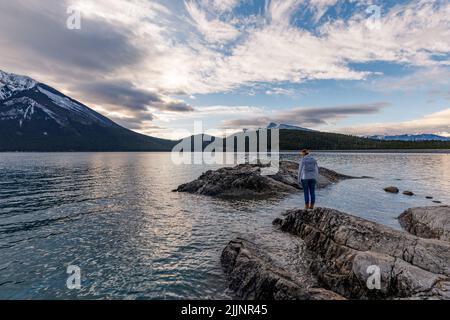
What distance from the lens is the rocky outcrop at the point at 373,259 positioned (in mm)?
8430

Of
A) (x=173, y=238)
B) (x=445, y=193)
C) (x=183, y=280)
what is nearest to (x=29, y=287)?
(x=183, y=280)

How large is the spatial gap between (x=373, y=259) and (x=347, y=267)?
1522mm

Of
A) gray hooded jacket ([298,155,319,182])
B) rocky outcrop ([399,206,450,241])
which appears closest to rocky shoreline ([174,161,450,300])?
rocky outcrop ([399,206,450,241])

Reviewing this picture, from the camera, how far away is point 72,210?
82.1ft

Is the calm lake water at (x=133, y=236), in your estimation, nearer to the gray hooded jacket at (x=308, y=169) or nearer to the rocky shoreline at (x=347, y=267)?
the rocky shoreline at (x=347, y=267)

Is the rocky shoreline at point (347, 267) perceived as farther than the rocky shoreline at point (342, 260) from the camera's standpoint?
No

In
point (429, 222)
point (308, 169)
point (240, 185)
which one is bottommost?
point (429, 222)

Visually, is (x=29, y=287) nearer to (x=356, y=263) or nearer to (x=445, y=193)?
(x=356, y=263)

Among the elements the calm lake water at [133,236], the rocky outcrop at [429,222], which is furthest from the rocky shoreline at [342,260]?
the calm lake water at [133,236]

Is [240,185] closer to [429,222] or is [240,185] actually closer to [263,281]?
[429,222]

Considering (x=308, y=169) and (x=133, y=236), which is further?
(x=308, y=169)

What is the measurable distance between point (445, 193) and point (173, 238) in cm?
3825

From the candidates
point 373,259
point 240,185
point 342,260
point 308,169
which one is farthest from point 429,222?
point 240,185

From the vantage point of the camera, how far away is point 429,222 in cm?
1623
